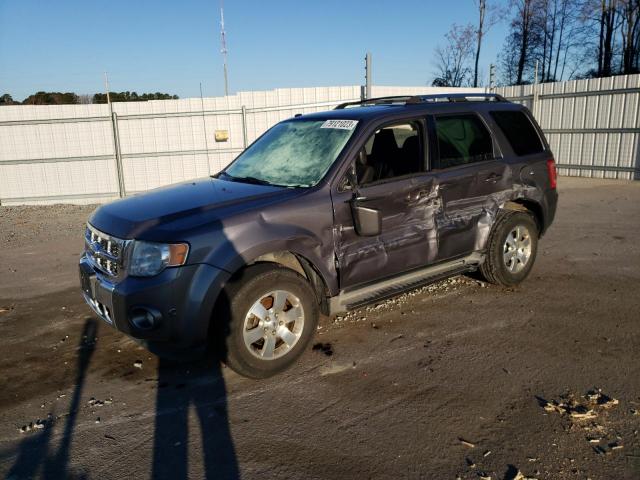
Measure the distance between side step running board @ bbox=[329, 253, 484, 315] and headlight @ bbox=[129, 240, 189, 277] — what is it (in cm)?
126

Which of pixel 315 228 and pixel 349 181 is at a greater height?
pixel 349 181

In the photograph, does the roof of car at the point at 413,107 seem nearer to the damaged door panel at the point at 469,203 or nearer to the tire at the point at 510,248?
the damaged door panel at the point at 469,203

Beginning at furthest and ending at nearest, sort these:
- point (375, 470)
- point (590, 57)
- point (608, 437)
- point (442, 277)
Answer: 1. point (590, 57)
2. point (442, 277)
3. point (608, 437)
4. point (375, 470)

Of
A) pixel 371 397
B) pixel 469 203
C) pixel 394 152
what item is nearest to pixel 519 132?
pixel 469 203

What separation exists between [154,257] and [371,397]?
170 cm

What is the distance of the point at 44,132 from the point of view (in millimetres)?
12930

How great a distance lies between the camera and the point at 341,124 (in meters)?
4.37

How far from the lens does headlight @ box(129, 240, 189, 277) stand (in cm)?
326

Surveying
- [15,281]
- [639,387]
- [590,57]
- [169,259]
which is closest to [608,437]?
[639,387]

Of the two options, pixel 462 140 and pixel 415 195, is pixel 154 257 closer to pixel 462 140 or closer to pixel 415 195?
pixel 415 195

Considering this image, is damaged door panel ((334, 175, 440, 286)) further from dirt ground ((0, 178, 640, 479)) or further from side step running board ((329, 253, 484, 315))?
dirt ground ((0, 178, 640, 479))

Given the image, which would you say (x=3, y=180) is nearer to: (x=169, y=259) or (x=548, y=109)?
(x=169, y=259)

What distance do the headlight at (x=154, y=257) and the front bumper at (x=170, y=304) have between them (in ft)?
0.13

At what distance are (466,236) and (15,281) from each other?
5.51m
